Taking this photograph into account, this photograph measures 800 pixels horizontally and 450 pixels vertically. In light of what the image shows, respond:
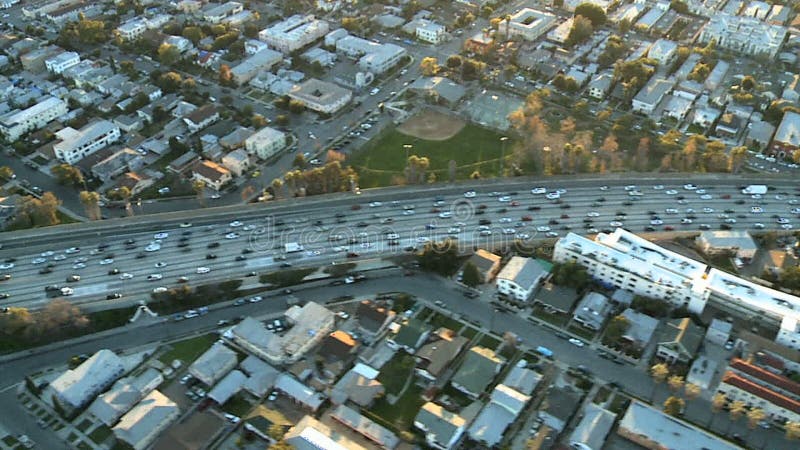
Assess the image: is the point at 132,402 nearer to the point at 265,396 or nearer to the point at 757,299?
the point at 265,396

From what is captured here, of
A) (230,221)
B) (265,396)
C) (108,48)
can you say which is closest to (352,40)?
(108,48)

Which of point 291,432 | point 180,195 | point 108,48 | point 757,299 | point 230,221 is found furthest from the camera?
point 108,48

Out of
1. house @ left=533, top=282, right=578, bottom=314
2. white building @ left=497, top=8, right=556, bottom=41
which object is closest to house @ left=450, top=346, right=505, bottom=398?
house @ left=533, top=282, right=578, bottom=314

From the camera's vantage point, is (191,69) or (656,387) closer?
(656,387)

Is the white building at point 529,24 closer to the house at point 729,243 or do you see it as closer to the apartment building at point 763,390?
the house at point 729,243

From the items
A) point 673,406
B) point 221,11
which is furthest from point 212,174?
point 673,406

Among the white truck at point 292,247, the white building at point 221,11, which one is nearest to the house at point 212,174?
the white truck at point 292,247
